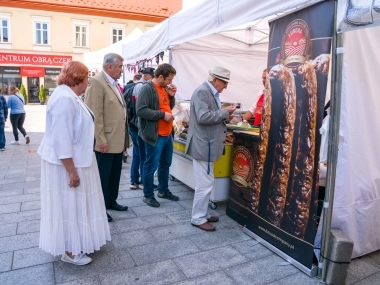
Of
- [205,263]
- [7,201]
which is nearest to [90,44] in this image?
[7,201]

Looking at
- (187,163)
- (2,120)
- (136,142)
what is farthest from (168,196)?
(2,120)

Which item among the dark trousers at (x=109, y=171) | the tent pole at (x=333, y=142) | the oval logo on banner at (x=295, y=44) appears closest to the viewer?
the tent pole at (x=333, y=142)

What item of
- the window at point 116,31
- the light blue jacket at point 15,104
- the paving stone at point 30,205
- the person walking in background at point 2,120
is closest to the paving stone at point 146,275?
the paving stone at point 30,205

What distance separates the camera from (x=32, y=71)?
24.0 metres

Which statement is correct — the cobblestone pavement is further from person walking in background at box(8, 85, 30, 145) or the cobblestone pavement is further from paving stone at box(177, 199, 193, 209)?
person walking in background at box(8, 85, 30, 145)

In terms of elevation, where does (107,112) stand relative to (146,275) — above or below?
above

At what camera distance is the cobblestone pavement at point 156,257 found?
2.54 m

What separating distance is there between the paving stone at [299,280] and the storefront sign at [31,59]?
2367 cm

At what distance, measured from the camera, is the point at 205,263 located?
2.78m

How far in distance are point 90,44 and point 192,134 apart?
2398 centimetres

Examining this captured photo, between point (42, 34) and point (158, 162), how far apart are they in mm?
23975

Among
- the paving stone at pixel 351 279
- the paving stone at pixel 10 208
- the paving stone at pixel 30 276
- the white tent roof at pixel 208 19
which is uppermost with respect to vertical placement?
the white tent roof at pixel 208 19

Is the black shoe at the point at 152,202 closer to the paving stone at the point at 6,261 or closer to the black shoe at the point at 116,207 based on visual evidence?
the black shoe at the point at 116,207

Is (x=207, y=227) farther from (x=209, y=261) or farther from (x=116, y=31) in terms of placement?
(x=116, y=31)
